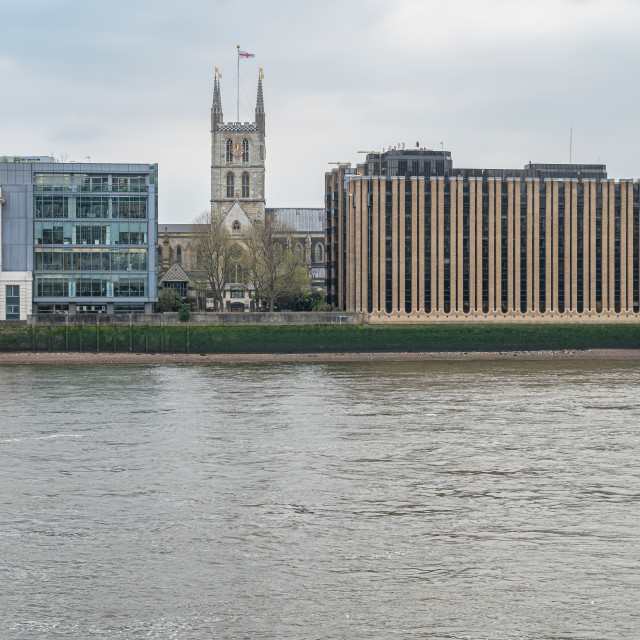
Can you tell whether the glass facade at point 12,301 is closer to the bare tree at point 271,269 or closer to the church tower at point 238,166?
the bare tree at point 271,269

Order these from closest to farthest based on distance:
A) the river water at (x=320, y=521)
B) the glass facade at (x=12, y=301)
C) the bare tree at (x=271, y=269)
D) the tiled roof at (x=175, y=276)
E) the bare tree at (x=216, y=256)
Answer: the river water at (x=320, y=521) < the glass facade at (x=12, y=301) < the bare tree at (x=271, y=269) < the bare tree at (x=216, y=256) < the tiled roof at (x=175, y=276)

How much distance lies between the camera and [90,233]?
114m

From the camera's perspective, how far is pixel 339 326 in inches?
4587

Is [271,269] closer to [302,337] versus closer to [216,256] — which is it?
[216,256]

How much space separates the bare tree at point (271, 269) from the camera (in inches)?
5256

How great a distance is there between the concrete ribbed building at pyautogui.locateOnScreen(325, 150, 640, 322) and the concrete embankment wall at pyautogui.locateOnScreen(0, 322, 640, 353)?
34.0 feet

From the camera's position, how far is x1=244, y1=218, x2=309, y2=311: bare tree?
134 metres

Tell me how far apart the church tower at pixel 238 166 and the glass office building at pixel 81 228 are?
247ft

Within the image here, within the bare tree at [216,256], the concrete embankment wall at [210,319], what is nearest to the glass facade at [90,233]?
the concrete embankment wall at [210,319]

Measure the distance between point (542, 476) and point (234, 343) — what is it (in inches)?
3110

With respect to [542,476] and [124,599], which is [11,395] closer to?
[542,476]

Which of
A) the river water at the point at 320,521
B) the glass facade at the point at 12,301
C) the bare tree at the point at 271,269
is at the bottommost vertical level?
the river water at the point at 320,521

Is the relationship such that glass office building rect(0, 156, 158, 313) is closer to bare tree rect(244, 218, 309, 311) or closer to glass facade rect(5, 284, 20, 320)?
glass facade rect(5, 284, 20, 320)

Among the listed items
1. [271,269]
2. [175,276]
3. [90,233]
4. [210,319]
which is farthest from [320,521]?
[175,276]
